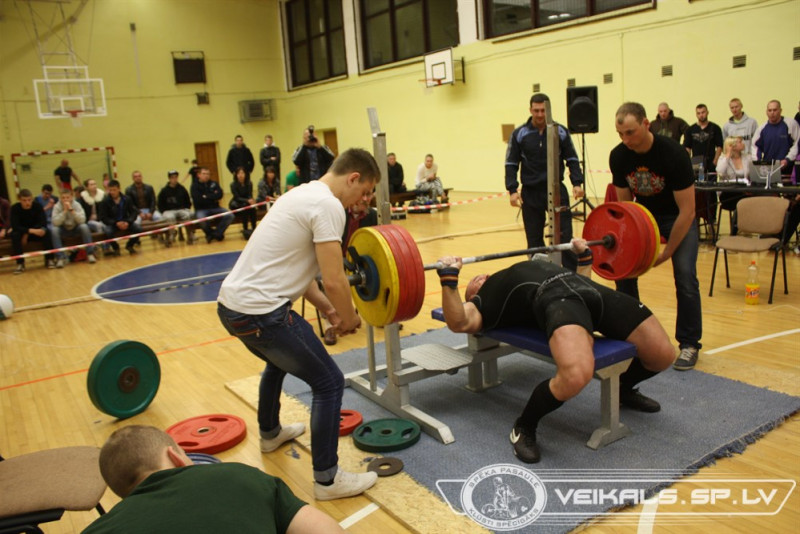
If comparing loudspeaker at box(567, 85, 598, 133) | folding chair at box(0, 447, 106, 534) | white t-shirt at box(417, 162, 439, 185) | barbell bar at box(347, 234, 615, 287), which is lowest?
folding chair at box(0, 447, 106, 534)

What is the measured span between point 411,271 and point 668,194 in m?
1.85

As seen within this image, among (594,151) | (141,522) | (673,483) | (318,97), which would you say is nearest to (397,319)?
(673,483)

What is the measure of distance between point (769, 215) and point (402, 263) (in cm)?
367

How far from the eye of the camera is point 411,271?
8.70 feet

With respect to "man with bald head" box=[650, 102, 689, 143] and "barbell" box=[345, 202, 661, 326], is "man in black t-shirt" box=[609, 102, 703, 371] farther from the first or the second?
"man with bald head" box=[650, 102, 689, 143]

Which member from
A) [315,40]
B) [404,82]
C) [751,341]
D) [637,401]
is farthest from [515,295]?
[315,40]

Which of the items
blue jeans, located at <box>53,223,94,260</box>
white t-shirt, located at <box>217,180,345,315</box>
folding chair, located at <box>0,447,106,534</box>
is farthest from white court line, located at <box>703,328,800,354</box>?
blue jeans, located at <box>53,223,94,260</box>

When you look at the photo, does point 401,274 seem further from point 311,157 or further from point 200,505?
point 311,157

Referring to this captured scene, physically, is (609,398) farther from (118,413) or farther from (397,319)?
(118,413)

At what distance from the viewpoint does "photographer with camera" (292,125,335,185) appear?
642cm

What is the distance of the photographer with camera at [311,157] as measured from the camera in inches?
253

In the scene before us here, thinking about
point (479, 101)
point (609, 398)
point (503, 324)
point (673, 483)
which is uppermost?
point (479, 101)

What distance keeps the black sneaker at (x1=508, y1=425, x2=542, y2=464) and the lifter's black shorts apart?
45 cm

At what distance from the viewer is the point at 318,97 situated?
17609 millimetres
